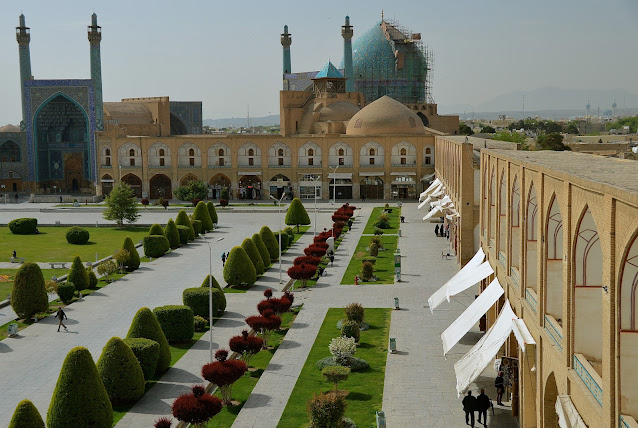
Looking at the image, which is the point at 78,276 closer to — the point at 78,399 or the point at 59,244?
the point at 59,244

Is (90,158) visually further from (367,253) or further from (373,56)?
(367,253)

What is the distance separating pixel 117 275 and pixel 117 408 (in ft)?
41.9

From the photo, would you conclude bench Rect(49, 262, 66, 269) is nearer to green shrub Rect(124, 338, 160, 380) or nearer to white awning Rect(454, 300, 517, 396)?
green shrub Rect(124, 338, 160, 380)

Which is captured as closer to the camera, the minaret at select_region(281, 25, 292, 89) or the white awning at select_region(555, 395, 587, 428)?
the white awning at select_region(555, 395, 587, 428)

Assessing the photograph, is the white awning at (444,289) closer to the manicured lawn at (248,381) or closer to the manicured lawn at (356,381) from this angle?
the manicured lawn at (356,381)

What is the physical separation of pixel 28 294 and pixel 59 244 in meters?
14.0

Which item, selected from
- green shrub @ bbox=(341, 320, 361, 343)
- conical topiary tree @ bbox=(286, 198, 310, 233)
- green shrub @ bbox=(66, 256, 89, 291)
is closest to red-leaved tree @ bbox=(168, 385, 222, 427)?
green shrub @ bbox=(341, 320, 361, 343)

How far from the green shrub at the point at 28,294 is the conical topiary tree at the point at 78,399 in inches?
328

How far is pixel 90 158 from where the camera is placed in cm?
5519

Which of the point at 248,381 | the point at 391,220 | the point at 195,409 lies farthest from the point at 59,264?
the point at 195,409

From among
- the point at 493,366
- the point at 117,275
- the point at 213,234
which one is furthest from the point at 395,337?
the point at 213,234

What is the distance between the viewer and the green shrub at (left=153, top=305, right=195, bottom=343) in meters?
17.6

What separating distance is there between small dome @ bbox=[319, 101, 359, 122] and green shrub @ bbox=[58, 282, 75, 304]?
3603cm

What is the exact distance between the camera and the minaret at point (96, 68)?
2162 inches
